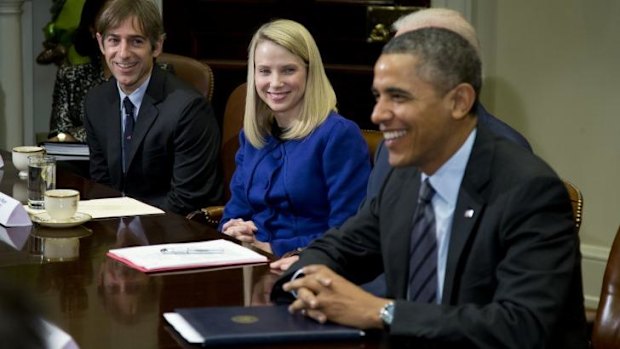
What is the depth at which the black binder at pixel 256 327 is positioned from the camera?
1795 mm

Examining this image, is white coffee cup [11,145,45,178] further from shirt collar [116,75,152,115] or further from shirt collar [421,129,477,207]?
shirt collar [421,129,477,207]

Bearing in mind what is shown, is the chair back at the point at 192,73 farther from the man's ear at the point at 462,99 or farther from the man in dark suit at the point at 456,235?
the man's ear at the point at 462,99

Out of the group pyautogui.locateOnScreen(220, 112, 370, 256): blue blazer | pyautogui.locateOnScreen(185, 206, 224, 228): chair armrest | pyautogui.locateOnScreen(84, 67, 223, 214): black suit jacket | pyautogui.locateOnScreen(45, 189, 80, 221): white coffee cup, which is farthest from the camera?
pyautogui.locateOnScreen(84, 67, 223, 214): black suit jacket

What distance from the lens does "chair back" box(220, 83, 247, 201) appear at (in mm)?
4027

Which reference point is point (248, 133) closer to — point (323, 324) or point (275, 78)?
point (275, 78)

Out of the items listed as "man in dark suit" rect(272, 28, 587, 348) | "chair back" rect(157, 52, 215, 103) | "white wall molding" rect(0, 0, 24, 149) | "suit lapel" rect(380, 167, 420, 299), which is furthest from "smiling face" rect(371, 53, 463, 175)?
"white wall molding" rect(0, 0, 24, 149)

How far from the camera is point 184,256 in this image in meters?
2.46

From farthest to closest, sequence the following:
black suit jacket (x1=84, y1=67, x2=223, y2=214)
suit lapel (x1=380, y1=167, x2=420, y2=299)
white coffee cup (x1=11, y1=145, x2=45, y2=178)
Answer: black suit jacket (x1=84, y1=67, x2=223, y2=214) < white coffee cup (x1=11, y1=145, x2=45, y2=178) < suit lapel (x1=380, y1=167, x2=420, y2=299)

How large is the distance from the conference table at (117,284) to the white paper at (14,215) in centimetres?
4

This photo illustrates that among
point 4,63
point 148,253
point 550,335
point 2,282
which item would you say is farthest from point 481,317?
point 4,63

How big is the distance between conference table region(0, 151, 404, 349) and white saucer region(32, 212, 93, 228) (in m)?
0.02

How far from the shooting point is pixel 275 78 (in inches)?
126

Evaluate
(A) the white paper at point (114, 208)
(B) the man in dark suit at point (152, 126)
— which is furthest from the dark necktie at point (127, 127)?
(A) the white paper at point (114, 208)

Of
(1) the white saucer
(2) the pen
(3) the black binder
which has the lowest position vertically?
(1) the white saucer
